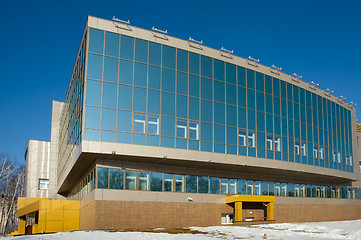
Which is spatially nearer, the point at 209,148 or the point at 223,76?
the point at 209,148

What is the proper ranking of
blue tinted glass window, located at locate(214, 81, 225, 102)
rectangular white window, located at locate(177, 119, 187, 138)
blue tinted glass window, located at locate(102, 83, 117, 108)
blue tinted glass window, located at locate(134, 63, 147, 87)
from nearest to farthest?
blue tinted glass window, located at locate(102, 83, 117, 108) < blue tinted glass window, located at locate(134, 63, 147, 87) < rectangular white window, located at locate(177, 119, 187, 138) < blue tinted glass window, located at locate(214, 81, 225, 102)

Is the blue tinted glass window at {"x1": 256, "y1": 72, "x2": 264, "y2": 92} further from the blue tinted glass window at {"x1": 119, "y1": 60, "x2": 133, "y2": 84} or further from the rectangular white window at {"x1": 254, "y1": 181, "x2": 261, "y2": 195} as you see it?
the blue tinted glass window at {"x1": 119, "y1": 60, "x2": 133, "y2": 84}

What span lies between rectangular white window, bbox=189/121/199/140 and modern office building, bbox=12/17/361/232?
0.11 metres

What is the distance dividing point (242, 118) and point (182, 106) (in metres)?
7.21

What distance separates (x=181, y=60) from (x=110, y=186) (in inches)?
508

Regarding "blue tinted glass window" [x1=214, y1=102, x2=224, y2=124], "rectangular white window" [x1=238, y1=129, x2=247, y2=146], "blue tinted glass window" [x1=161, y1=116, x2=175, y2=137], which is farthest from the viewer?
"rectangular white window" [x1=238, y1=129, x2=247, y2=146]

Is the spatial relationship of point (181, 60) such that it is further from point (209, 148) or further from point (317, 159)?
point (317, 159)

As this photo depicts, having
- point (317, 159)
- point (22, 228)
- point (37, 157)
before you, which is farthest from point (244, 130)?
point (37, 157)

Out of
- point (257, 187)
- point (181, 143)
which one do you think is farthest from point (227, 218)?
point (181, 143)

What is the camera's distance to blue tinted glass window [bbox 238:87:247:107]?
4065 cm

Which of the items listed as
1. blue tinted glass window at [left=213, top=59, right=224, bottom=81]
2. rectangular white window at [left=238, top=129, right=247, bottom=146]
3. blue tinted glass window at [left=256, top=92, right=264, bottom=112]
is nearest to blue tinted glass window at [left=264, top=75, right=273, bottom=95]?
blue tinted glass window at [left=256, top=92, right=264, bottom=112]

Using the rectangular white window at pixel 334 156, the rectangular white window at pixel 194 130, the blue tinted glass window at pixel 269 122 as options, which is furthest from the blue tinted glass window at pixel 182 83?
the rectangular white window at pixel 334 156

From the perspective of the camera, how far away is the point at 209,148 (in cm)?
3722

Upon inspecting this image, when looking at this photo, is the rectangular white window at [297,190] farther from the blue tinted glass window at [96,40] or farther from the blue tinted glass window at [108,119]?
the blue tinted glass window at [96,40]
